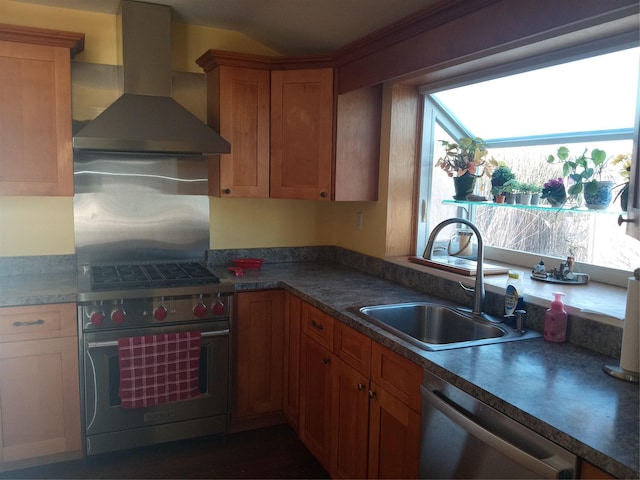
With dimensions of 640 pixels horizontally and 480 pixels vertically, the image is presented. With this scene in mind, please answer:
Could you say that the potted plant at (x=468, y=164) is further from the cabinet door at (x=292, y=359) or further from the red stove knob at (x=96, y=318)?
the red stove knob at (x=96, y=318)

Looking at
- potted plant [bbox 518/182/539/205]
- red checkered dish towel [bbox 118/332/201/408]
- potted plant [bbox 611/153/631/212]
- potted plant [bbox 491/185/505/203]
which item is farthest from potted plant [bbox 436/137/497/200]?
red checkered dish towel [bbox 118/332/201/408]

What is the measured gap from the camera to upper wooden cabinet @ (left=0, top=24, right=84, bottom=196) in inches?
99.9

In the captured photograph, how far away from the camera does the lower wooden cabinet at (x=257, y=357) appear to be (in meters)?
2.89

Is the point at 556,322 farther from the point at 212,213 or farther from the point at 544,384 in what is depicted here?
the point at 212,213

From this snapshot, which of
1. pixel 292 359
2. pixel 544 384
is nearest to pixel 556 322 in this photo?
pixel 544 384

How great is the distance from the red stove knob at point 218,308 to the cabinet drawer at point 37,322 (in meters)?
0.67

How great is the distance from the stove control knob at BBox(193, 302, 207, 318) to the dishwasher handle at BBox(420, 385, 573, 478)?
1.39 m

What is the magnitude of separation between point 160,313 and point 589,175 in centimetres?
207

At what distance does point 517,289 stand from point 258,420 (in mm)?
1743

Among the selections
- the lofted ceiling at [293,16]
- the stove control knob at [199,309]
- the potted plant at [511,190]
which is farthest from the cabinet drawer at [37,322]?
the potted plant at [511,190]

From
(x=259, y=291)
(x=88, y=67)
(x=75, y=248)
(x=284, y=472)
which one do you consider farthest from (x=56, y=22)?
(x=284, y=472)

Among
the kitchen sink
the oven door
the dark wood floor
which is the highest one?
the kitchen sink

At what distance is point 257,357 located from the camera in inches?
116

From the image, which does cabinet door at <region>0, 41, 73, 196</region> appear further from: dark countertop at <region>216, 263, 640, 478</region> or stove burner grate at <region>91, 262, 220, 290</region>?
dark countertop at <region>216, 263, 640, 478</region>
